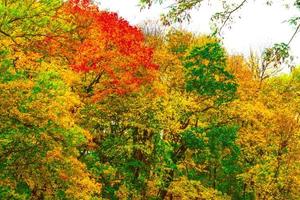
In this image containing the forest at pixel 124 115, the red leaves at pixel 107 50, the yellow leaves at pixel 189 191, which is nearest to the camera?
the forest at pixel 124 115

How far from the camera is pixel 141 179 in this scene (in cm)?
2591

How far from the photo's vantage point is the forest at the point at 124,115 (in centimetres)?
1534

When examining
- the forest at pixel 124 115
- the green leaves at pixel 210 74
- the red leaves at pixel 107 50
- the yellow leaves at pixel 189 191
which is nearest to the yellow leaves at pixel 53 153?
the forest at pixel 124 115

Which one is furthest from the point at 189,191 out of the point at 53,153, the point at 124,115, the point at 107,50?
the point at 53,153

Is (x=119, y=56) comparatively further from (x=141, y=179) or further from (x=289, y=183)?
(x=289, y=183)

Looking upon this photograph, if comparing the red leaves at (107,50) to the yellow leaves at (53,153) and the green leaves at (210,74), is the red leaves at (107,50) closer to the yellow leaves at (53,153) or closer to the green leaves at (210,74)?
the green leaves at (210,74)

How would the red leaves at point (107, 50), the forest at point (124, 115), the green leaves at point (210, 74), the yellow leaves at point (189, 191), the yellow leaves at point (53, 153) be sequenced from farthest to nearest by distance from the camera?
the green leaves at point (210, 74), the yellow leaves at point (189, 191), the red leaves at point (107, 50), the yellow leaves at point (53, 153), the forest at point (124, 115)

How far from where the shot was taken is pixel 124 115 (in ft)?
78.4

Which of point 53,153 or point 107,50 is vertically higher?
point 107,50

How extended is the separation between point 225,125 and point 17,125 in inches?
620

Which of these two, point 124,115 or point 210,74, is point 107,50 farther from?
point 210,74

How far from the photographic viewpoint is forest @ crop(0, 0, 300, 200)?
1534cm

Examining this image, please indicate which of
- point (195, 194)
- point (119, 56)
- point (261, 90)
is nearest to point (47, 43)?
point (119, 56)

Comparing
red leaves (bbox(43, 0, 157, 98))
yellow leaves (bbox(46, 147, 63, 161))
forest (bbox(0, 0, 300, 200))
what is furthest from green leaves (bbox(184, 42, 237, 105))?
yellow leaves (bbox(46, 147, 63, 161))
